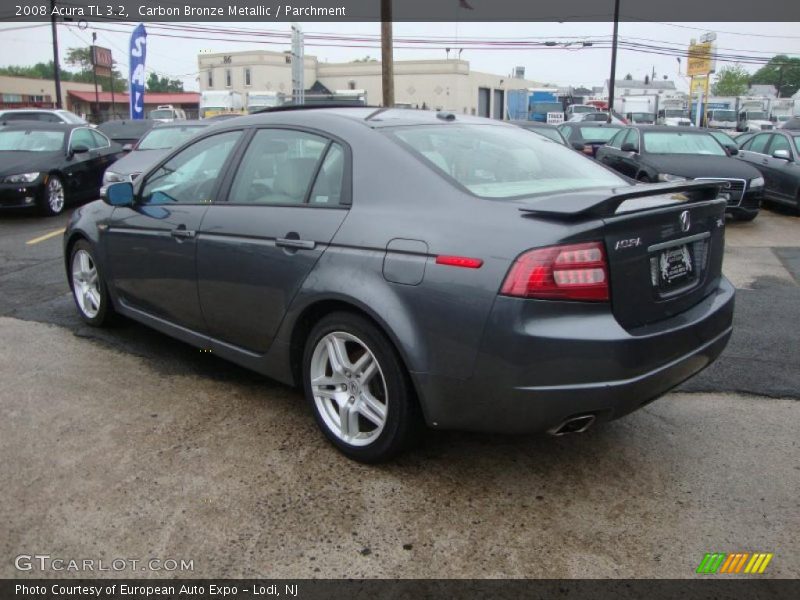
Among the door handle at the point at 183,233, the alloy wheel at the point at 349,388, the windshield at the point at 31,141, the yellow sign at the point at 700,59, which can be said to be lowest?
the alloy wheel at the point at 349,388

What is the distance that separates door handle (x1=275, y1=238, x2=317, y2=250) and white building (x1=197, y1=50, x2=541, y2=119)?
62.7 m

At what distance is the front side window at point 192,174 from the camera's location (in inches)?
157

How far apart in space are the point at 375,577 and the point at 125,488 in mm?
1236

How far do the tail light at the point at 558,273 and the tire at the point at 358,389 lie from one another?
0.66 metres

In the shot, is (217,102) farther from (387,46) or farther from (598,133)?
(598,133)

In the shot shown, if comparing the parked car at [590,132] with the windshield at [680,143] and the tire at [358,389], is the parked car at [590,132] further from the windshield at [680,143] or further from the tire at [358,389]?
the tire at [358,389]

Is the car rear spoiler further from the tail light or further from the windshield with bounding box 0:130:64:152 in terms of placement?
the windshield with bounding box 0:130:64:152

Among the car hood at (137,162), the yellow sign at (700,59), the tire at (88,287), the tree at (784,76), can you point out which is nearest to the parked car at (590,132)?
the car hood at (137,162)

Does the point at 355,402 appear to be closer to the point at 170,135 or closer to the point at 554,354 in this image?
the point at 554,354

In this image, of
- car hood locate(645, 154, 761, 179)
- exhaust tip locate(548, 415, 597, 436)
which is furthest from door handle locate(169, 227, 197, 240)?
car hood locate(645, 154, 761, 179)

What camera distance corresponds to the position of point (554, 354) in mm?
2596

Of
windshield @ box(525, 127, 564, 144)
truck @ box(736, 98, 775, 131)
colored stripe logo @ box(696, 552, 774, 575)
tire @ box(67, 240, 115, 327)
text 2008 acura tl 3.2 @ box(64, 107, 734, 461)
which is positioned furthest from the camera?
truck @ box(736, 98, 775, 131)

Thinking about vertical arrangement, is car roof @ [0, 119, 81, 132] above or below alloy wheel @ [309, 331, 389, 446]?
above

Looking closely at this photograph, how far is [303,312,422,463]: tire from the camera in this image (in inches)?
117
